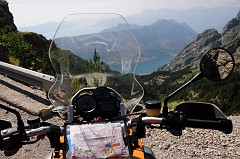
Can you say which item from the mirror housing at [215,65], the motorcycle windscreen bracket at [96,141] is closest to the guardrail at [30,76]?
the motorcycle windscreen bracket at [96,141]

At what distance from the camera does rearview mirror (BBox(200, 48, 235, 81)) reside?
8.84ft

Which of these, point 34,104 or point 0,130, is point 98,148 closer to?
point 0,130

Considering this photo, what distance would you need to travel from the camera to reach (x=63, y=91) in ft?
11.2

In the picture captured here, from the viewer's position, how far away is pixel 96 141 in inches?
98.0

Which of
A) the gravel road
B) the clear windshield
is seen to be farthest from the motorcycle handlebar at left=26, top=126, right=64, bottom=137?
the gravel road

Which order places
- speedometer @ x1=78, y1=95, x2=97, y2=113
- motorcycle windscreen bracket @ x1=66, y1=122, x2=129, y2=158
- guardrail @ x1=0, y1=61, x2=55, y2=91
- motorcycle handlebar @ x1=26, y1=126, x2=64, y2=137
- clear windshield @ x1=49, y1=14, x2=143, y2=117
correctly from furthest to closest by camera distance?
1. guardrail @ x1=0, y1=61, x2=55, y2=91
2. clear windshield @ x1=49, y1=14, x2=143, y2=117
3. speedometer @ x1=78, y1=95, x2=97, y2=113
4. motorcycle handlebar @ x1=26, y1=126, x2=64, y2=137
5. motorcycle windscreen bracket @ x1=66, y1=122, x2=129, y2=158

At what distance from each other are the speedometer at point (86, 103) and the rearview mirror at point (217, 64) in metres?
1.02

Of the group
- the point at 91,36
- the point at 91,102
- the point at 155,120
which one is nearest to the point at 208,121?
the point at 155,120

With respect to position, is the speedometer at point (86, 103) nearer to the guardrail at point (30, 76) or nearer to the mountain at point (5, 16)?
the guardrail at point (30, 76)

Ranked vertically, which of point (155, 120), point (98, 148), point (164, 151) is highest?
point (155, 120)

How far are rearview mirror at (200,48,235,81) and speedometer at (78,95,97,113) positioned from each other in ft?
3.36

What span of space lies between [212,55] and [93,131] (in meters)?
1.17

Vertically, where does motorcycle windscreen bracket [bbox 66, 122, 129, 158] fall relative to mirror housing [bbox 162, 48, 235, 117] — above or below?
below

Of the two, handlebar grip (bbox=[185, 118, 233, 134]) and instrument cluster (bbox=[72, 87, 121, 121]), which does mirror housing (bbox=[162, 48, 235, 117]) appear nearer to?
handlebar grip (bbox=[185, 118, 233, 134])
